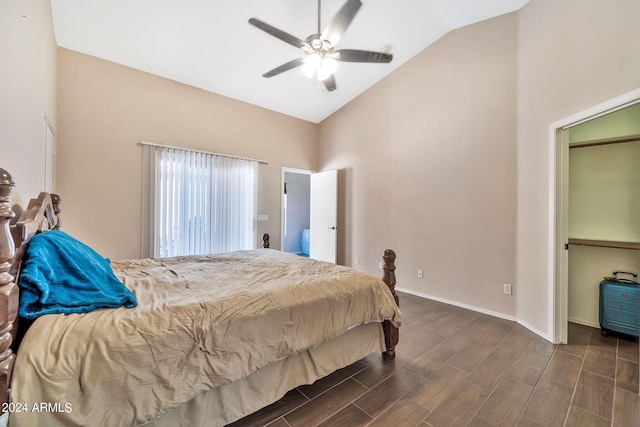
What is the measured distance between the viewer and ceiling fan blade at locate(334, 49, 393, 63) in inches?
93.4

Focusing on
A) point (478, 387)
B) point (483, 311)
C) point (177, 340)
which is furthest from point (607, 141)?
point (177, 340)

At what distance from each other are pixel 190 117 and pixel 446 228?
13.0 feet

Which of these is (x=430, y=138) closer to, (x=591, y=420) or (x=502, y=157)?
(x=502, y=157)

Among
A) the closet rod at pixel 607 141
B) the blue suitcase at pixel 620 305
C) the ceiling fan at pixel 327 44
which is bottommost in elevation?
the blue suitcase at pixel 620 305

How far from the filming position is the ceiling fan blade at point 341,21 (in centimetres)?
191

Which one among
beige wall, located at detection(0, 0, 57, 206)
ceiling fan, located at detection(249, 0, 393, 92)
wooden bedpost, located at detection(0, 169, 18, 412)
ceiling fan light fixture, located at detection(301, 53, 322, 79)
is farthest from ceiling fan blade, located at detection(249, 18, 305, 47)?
wooden bedpost, located at detection(0, 169, 18, 412)

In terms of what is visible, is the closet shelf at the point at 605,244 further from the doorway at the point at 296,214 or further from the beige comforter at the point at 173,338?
the doorway at the point at 296,214

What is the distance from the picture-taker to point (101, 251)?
3182 millimetres

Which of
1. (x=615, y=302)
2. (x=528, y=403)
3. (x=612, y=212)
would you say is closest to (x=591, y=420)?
(x=528, y=403)

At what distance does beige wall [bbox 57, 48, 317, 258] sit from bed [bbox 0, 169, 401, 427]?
1.31 meters

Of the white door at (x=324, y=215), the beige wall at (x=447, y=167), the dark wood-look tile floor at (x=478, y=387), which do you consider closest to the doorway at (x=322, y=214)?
the white door at (x=324, y=215)

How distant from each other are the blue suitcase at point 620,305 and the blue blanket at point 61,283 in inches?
156

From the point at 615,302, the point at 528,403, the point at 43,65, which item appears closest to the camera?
the point at 528,403

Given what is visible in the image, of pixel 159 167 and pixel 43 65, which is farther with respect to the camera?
pixel 159 167
